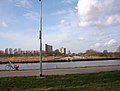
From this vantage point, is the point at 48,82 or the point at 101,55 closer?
the point at 48,82

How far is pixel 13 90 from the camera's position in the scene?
15.4 m

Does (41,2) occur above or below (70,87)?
above

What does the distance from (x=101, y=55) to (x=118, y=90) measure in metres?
160

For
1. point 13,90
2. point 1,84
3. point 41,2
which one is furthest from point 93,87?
point 41,2

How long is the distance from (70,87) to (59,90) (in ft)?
3.18

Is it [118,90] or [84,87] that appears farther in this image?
[84,87]

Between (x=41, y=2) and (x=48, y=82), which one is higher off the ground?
(x=41, y=2)

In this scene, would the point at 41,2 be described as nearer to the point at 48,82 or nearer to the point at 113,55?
the point at 48,82

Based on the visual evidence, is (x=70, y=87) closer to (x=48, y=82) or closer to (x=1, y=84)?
(x=48, y=82)

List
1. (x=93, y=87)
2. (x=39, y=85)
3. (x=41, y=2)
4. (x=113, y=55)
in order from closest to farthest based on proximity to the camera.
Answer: (x=93, y=87)
(x=39, y=85)
(x=41, y=2)
(x=113, y=55)

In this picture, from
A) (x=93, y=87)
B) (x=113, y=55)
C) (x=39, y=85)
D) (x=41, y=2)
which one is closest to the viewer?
(x=93, y=87)

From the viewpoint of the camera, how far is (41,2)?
2209 centimetres

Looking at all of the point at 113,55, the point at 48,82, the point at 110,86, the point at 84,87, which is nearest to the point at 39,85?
the point at 48,82

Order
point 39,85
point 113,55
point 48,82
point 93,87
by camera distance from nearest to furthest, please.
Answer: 1. point 93,87
2. point 39,85
3. point 48,82
4. point 113,55
